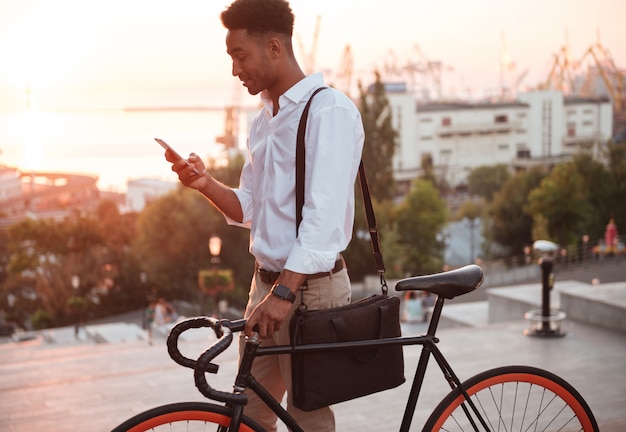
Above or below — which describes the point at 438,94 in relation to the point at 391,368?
above

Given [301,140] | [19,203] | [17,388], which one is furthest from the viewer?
[19,203]

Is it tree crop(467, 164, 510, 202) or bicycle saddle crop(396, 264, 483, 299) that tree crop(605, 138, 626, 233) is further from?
bicycle saddle crop(396, 264, 483, 299)

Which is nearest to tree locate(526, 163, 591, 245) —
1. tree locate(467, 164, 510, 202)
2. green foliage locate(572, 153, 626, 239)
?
green foliage locate(572, 153, 626, 239)

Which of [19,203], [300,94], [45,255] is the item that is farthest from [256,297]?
[19,203]

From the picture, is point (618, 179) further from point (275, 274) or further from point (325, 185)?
point (325, 185)

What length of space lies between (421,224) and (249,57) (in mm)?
41450

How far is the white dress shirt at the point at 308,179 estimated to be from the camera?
6.80ft

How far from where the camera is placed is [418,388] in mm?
2332

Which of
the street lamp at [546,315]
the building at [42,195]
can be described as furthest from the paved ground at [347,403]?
the building at [42,195]

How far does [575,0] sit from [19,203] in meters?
78.7

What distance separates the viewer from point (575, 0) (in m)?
114

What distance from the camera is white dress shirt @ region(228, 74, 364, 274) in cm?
207

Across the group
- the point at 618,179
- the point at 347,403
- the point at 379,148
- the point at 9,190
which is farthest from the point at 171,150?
the point at 9,190

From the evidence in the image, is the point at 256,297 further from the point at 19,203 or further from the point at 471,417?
the point at 19,203
